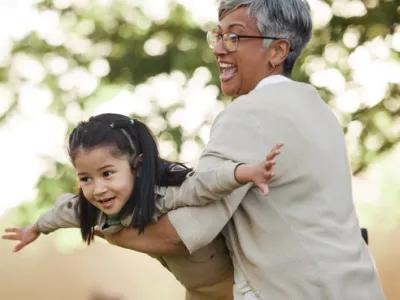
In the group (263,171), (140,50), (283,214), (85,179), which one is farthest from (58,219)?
(140,50)

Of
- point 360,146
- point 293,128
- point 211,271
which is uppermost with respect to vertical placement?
point 293,128

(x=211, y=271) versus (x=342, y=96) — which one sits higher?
(x=211, y=271)

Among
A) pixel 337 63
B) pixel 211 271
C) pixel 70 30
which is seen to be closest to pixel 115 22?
pixel 70 30

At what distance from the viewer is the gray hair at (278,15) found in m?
3.67

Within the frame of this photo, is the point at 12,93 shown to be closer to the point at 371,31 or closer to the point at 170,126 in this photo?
the point at 170,126

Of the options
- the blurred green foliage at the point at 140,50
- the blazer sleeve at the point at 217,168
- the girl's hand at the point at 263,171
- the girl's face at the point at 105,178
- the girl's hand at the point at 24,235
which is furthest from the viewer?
the blurred green foliage at the point at 140,50

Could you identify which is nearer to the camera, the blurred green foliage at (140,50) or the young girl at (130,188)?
the young girl at (130,188)

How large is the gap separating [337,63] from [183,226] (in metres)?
5.15

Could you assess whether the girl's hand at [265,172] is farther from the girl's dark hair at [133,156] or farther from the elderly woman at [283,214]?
the girl's dark hair at [133,156]

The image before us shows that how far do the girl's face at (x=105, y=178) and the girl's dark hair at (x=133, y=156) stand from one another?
0.02 meters

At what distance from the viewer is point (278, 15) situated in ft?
12.1

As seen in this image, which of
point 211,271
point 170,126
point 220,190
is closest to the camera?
point 220,190

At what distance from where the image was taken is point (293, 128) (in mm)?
3412

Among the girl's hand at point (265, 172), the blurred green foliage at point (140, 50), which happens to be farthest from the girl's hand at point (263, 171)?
the blurred green foliage at point (140, 50)
